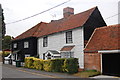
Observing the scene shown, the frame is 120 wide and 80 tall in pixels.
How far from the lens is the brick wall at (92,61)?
1859 cm

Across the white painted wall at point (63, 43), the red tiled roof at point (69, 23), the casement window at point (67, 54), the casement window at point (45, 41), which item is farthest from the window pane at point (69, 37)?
the casement window at point (45, 41)

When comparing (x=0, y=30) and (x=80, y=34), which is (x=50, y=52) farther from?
(x=0, y=30)

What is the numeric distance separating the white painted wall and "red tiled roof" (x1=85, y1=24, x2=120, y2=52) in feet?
4.35

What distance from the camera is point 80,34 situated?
2212 cm

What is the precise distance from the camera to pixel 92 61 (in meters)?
19.4

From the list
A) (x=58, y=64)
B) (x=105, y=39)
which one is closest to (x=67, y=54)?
(x=58, y=64)

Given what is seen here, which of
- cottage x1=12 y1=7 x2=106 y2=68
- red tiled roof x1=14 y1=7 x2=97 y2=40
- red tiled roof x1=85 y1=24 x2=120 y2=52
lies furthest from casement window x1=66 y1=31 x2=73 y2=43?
red tiled roof x1=85 y1=24 x2=120 y2=52

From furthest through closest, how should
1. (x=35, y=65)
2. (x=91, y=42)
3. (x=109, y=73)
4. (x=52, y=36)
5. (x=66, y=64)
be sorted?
1. (x=52, y=36)
2. (x=35, y=65)
3. (x=91, y=42)
4. (x=66, y=64)
5. (x=109, y=73)

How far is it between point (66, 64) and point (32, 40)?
14.3 m

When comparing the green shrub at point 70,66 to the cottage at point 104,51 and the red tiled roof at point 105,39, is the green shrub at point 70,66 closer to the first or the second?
the cottage at point 104,51

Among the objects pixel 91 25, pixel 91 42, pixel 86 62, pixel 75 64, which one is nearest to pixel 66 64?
pixel 75 64

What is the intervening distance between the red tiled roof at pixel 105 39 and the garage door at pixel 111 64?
0.84 m

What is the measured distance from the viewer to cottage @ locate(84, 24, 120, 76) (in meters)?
17.2

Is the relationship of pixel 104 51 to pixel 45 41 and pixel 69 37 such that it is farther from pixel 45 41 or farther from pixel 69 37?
pixel 45 41
